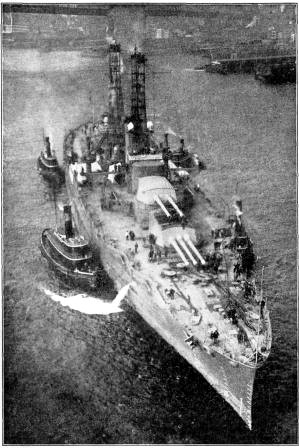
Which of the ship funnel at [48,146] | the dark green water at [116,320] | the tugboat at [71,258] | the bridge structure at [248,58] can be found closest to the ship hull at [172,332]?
the dark green water at [116,320]

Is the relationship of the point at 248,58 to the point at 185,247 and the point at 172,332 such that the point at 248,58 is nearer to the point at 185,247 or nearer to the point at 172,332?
the point at 185,247

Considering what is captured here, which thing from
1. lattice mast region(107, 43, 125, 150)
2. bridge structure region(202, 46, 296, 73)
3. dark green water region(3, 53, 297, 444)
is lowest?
dark green water region(3, 53, 297, 444)

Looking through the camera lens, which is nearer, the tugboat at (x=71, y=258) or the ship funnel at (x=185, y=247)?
the ship funnel at (x=185, y=247)

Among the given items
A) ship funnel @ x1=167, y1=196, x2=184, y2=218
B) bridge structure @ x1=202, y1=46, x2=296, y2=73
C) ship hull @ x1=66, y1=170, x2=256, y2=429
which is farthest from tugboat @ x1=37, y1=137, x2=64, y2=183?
bridge structure @ x1=202, y1=46, x2=296, y2=73

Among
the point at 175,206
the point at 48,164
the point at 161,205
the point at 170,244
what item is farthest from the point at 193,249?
the point at 48,164

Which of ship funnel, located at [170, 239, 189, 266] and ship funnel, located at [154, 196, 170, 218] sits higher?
ship funnel, located at [154, 196, 170, 218]

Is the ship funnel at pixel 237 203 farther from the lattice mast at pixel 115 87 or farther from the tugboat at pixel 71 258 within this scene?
the tugboat at pixel 71 258

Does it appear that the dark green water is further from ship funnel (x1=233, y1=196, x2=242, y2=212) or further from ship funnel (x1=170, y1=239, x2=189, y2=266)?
ship funnel (x1=170, y1=239, x2=189, y2=266)
